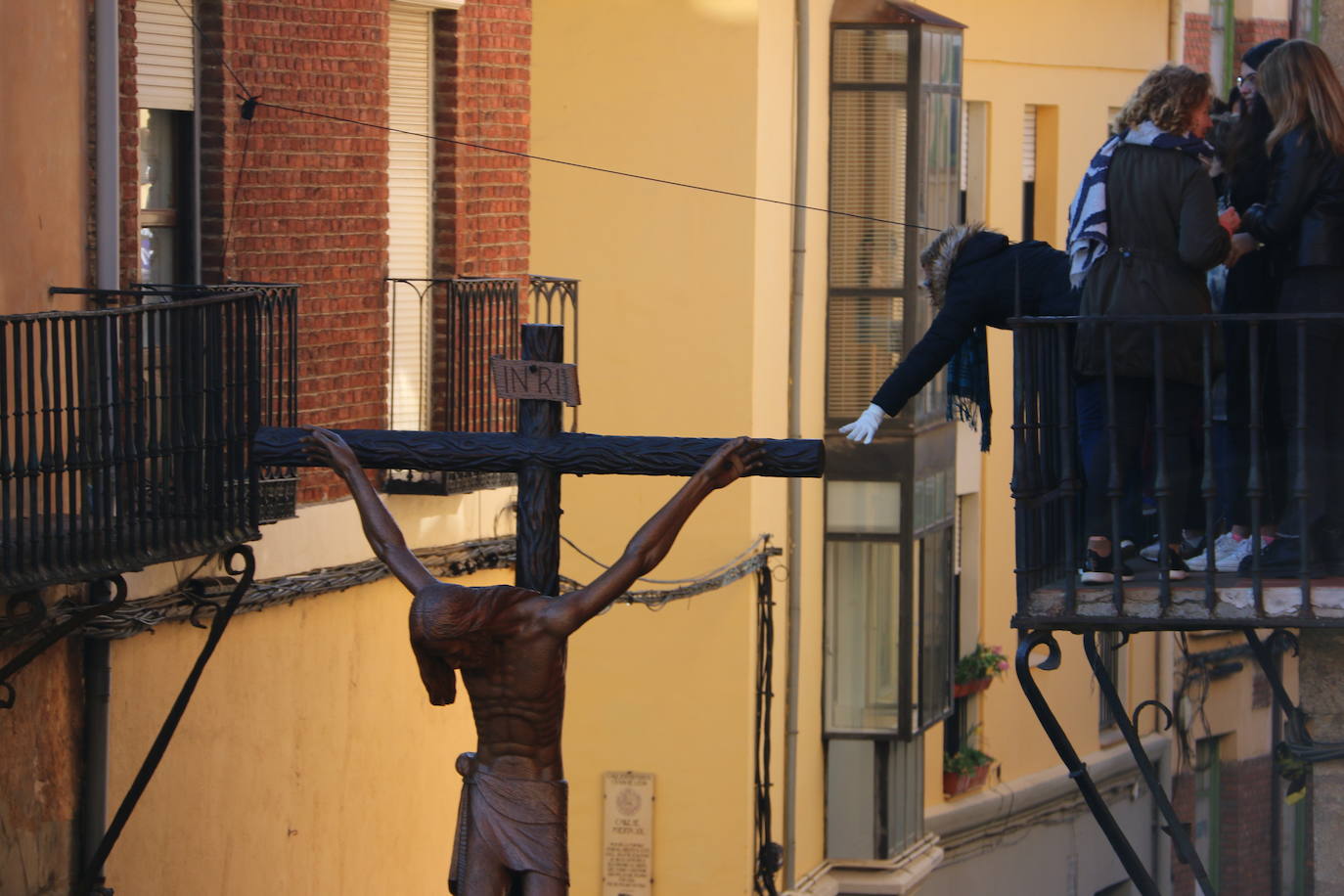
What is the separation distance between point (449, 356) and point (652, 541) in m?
8.03

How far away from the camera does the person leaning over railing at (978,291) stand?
10.4 m

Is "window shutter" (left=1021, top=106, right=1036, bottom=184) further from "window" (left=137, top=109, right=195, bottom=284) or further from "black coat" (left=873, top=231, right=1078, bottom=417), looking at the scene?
"black coat" (left=873, top=231, right=1078, bottom=417)

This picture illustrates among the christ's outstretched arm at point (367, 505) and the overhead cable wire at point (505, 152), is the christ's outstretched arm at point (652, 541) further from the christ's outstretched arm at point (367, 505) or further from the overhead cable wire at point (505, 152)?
the overhead cable wire at point (505, 152)

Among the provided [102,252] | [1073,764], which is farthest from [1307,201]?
[102,252]

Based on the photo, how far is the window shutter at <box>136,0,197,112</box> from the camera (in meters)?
13.6

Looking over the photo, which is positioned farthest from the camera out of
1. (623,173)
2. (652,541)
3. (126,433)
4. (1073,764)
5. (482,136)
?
(623,173)

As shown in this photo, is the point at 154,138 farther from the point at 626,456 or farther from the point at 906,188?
the point at 906,188

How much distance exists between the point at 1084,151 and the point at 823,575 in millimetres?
6657

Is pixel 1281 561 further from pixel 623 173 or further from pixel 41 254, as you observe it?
pixel 623 173

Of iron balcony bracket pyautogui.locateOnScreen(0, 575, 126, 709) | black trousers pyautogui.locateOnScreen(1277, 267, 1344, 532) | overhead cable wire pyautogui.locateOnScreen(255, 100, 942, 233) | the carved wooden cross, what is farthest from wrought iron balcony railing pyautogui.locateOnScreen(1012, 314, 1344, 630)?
overhead cable wire pyautogui.locateOnScreen(255, 100, 942, 233)

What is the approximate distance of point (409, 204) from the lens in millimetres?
16234

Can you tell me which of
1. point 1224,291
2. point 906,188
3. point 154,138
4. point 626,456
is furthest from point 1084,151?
point 626,456

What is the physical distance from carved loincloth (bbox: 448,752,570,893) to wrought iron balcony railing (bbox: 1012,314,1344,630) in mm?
2213

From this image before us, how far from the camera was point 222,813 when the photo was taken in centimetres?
1405
